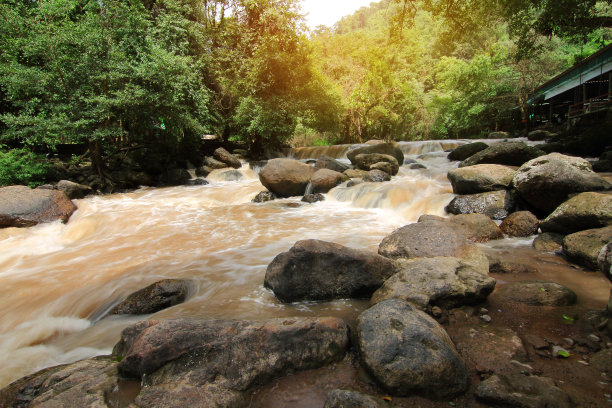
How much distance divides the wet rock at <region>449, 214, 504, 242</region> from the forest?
6587 millimetres

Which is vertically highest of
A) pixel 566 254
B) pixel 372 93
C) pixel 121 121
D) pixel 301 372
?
pixel 372 93

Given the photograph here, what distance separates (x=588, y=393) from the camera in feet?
6.50

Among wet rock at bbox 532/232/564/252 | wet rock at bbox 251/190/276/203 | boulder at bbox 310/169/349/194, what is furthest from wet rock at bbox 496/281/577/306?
wet rock at bbox 251/190/276/203

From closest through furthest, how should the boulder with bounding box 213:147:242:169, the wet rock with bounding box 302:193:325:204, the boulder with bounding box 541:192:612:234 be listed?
the boulder with bounding box 541:192:612:234 < the wet rock with bounding box 302:193:325:204 < the boulder with bounding box 213:147:242:169

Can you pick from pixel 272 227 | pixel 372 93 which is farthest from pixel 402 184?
pixel 372 93

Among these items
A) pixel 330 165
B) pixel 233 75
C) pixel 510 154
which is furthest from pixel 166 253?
pixel 233 75

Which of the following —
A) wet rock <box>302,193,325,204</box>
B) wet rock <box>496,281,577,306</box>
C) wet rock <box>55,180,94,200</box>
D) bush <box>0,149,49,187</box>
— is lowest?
wet rock <box>496,281,577,306</box>

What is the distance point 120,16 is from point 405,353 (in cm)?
1609

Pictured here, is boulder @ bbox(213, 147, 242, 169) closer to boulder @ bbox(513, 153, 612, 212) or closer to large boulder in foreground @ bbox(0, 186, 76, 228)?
large boulder in foreground @ bbox(0, 186, 76, 228)

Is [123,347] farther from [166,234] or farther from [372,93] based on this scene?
[372,93]

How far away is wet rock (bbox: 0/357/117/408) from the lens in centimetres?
204

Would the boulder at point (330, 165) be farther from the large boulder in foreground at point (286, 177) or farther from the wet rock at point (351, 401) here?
the wet rock at point (351, 401)

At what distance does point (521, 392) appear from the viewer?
6.50ft

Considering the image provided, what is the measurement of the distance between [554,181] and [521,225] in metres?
1.12
